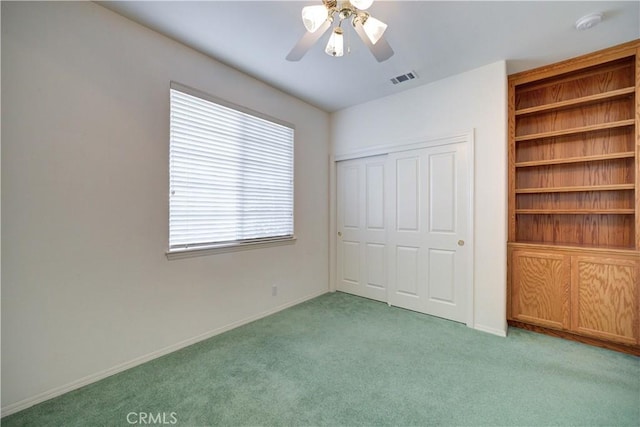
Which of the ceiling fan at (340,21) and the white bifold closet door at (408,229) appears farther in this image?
the white bifold closet door at (408,229)

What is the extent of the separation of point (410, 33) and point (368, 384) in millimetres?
2808

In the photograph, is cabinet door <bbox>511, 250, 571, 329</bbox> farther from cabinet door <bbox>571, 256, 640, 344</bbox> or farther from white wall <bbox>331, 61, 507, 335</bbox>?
white wall <bbox>331, 61, 507, 335</bbox>

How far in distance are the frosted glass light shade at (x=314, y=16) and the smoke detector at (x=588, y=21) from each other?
2.07 metres

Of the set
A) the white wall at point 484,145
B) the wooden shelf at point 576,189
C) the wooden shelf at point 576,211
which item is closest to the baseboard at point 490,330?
the white wall at point 484,145

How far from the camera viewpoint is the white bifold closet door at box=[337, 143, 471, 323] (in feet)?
9.93

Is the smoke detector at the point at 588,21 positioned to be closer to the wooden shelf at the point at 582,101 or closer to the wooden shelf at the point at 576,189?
the wooden shelf at the point at 582,101

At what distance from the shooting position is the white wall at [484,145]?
271cm

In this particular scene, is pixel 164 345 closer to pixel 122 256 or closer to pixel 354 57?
pixel 122 256

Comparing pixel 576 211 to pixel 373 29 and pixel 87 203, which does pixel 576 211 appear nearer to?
pixel 373 29

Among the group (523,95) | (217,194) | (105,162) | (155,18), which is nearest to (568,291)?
(523,95)

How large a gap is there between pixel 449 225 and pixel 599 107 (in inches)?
72.2

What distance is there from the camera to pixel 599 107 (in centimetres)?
269

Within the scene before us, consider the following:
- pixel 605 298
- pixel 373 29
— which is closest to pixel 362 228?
pixel 605 298

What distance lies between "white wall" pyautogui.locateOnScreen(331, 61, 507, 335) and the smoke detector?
1.94 feet
